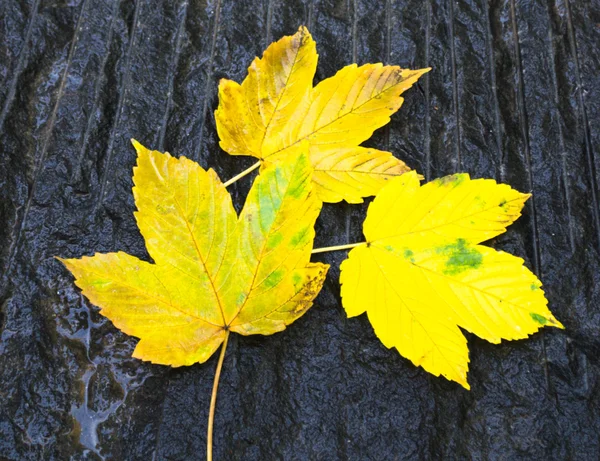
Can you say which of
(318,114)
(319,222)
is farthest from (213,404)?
(318,114)

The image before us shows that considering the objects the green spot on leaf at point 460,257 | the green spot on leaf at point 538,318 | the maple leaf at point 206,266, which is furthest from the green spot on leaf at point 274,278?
the green spot on leaf at point 538,318

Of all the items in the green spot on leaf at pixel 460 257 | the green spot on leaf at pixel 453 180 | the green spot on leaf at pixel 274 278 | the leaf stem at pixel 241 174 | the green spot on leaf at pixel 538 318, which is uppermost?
the leaf stem at pixel 241 174

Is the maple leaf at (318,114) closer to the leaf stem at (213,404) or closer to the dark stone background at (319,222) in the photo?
the dark stone background at (319,222)

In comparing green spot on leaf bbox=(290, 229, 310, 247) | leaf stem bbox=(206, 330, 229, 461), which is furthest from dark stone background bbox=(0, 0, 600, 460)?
green spot on leaf bbox=(290, 229, 310, 247)

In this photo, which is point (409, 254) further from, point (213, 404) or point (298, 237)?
point (213, 404)

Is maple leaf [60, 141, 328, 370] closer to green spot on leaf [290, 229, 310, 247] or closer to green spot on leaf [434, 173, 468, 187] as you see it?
green spot on leaf [290, 229, 310, 247]

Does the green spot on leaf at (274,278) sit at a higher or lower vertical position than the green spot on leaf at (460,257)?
lower

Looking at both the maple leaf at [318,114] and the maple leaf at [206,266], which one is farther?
the maple leaf at [318,114]
